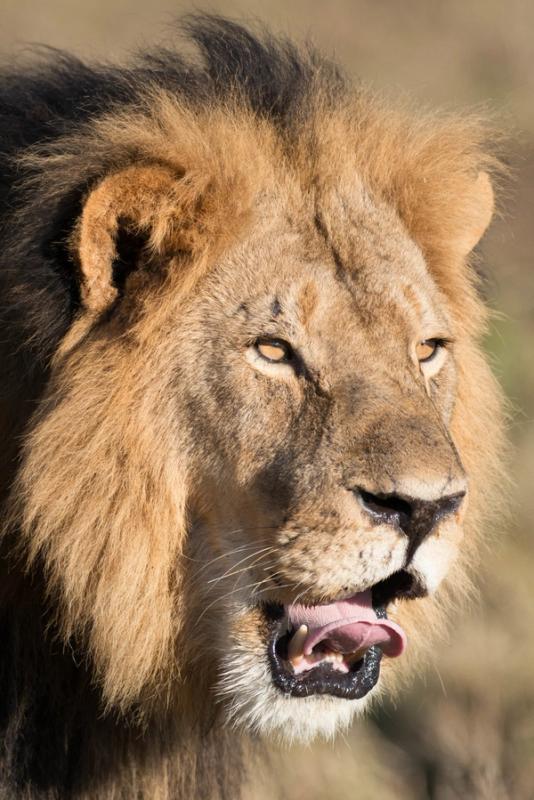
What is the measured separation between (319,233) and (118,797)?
168cm

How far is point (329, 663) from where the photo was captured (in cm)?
327

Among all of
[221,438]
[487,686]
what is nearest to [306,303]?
[221,438]

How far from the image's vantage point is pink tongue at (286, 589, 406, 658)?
3184 mm

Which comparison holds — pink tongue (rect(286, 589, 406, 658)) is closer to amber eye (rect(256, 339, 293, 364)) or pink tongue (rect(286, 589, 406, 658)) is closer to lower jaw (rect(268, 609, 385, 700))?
lower jaw (rect(268, 609, 385, 700))

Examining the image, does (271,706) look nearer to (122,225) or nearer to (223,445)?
(223,445)

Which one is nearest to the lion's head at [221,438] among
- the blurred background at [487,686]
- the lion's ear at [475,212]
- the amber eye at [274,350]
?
the amber eye at [274,350]

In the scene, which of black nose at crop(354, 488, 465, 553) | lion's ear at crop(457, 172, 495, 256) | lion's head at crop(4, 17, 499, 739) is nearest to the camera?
black nose at crop(354, 488, 465, 553)

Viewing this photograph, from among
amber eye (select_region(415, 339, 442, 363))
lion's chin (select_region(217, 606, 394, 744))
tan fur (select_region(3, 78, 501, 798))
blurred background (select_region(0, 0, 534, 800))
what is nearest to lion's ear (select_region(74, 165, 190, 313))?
tan fur (select_region(3, 78, 501, 798))

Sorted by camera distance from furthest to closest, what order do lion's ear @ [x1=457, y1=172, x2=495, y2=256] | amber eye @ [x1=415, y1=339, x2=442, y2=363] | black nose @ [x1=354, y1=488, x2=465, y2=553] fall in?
lion's ear @ [x1=457, y1=172, x2=495, y2=256]
amber eye @ [x1=415, y1=339, x2=442, y2=363]
black nose @ [x1=354, y1=488, x2=465, y2=553]

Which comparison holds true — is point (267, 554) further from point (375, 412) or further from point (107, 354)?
point (107, 354)

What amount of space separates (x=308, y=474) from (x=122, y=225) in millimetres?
759

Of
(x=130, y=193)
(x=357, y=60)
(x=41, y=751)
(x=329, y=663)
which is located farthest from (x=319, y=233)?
(x=357, y=60)

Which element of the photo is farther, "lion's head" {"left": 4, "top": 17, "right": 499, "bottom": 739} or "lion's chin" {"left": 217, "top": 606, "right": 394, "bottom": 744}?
"lion's chin" {"left": 217, "top": 606, "right": 394, "bottom": 744}

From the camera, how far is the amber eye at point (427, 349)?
139 inches
